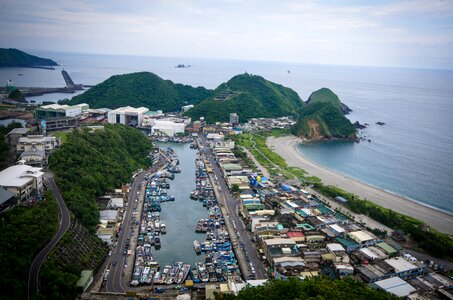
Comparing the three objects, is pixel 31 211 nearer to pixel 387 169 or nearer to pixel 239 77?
pixel 387 169

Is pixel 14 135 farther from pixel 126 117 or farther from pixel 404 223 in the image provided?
pixel 404 223

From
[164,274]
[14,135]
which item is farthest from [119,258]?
[14,135]

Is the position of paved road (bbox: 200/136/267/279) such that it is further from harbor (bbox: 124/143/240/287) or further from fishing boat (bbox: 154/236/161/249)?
fishing boat (bbox: 154/236/161/249)

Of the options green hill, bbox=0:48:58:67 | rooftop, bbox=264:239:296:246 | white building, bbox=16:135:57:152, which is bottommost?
rooftop, bbox=264:239:296:246

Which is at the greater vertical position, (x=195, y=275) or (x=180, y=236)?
(x=195, y=275)

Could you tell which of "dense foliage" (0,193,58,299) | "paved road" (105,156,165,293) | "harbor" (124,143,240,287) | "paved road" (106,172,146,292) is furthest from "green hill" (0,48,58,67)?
"dense foliage" (0,193,58,299)

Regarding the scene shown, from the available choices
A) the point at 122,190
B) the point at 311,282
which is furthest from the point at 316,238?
the point at 122,190
